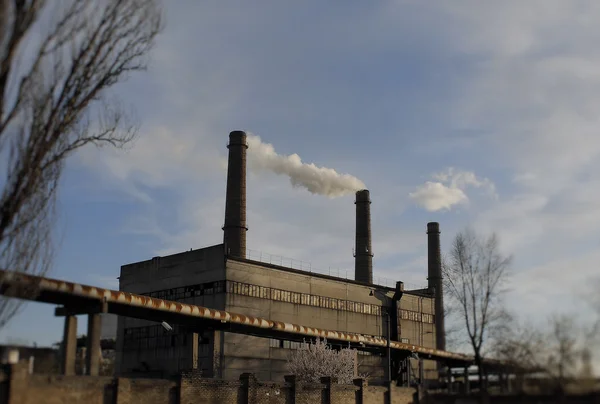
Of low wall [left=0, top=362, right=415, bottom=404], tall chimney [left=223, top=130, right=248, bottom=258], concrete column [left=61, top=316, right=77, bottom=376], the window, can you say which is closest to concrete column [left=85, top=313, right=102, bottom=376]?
concrete column [left=61, top=316, right=77, bottom=376]

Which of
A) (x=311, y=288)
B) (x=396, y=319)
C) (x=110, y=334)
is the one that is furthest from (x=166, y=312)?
(x=110, y=334)

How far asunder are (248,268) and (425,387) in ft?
50.2

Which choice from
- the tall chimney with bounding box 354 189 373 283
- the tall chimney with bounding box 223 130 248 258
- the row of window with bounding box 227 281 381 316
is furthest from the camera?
the tall chimney with bounding box 354 189 373 283

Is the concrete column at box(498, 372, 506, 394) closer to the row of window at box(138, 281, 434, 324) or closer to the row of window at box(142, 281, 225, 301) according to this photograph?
the row of window at box(138, 281, 434, 324)

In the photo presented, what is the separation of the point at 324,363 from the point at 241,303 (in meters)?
7.55

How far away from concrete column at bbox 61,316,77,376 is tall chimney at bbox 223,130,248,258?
23.0m

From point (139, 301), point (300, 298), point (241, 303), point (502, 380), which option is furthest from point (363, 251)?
point (502, 380)

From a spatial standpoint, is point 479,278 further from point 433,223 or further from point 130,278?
point 433,223

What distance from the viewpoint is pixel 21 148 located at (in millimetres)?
15625

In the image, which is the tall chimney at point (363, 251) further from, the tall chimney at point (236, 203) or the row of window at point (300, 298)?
the tall chimney at point (236, 203)

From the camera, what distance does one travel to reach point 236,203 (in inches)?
2062

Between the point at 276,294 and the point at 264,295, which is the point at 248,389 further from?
the point at 276,294

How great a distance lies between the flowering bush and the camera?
141 feet

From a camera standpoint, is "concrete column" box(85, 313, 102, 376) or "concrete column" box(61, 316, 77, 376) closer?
"concrete column" box(61, 316, 77, 376)
